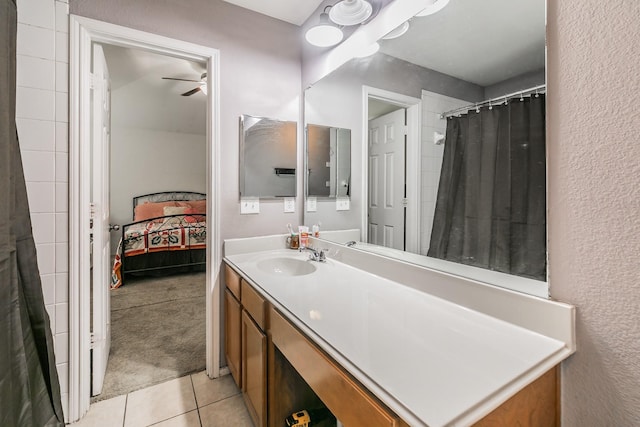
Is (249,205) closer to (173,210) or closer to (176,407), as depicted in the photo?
(176,407)

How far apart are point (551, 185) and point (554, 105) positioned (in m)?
0.23

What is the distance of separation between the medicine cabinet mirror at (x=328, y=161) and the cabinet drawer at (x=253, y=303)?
831 mm

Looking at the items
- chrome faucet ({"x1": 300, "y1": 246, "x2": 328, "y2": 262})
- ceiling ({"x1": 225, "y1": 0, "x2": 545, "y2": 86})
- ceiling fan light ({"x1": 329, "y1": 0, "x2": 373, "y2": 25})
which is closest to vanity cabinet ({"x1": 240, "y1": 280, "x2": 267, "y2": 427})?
chrome faucet ({"x1": 300, "y1": 246, "x2": 328, "y2": 262})

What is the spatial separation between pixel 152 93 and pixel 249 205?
290 centimetres

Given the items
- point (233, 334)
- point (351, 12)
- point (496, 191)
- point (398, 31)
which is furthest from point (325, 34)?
point (233, 334)

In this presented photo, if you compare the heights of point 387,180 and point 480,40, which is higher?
point 480,40

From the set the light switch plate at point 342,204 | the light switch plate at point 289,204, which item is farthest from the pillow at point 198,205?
the light switch plate at point 342,204

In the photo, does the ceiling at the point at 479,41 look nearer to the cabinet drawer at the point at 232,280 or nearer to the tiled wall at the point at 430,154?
the tiled wall at the point at 430,154

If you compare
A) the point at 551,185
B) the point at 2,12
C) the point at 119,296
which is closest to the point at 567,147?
the point at 551,185

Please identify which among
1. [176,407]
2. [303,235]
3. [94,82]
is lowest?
[176,407]

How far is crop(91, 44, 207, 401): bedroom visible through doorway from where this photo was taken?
2.17m

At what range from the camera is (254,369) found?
1.37 meters

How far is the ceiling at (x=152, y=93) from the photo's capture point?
9.07 feet

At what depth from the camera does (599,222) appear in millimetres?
759
